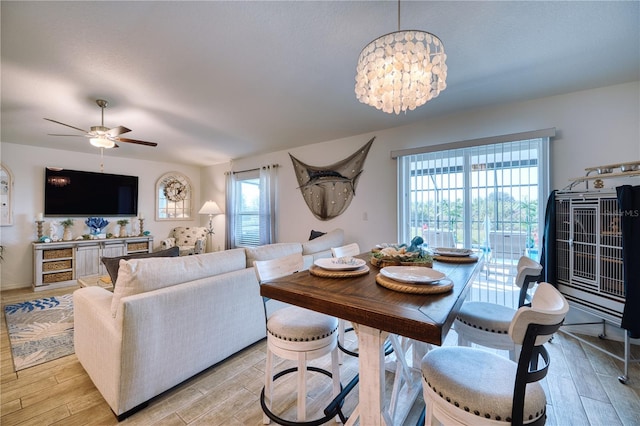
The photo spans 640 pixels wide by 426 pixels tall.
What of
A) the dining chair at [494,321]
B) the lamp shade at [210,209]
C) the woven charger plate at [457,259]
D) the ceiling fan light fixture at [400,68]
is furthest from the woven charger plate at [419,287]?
the lamp shade at [210,209]

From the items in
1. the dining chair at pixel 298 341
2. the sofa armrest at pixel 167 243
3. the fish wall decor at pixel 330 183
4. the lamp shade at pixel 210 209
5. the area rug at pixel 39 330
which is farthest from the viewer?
the lamp shade at pixel 210 209

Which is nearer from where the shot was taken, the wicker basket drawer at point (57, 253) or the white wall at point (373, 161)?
the white wall at point (373, 161)

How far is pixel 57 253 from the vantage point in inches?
162

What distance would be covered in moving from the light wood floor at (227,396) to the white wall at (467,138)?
175 cm

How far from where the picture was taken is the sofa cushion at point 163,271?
1517 mm

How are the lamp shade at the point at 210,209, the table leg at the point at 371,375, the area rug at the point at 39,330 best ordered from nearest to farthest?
the table leg at the point at 371,375, the area rug at the point at 39,330, the lamp shade at the point at 210,209

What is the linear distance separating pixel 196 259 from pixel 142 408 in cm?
93

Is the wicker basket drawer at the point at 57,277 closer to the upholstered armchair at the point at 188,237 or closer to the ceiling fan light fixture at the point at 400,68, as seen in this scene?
the upholstered armchair at the point at 188,237

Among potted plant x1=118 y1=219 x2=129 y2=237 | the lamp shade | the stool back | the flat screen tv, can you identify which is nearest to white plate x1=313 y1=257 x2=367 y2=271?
the stool back

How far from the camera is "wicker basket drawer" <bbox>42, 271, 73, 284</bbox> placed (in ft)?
13.1

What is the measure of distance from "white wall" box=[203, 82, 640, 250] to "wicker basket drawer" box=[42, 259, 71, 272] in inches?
139

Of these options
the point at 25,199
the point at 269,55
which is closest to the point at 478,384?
the point at 269,55

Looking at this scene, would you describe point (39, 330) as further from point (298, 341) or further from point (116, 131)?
point (298, 341)

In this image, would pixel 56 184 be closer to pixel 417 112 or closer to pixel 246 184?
pixel 246 184
